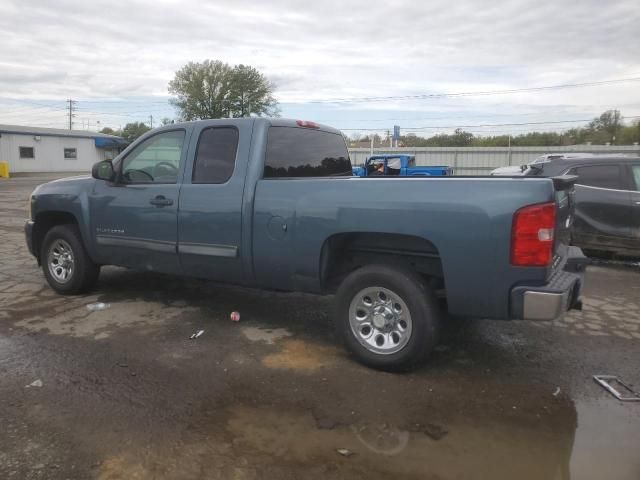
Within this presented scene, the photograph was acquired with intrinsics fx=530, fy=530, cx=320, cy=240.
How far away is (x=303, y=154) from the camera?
16.8 feet

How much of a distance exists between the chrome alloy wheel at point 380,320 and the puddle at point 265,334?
38.1 inches

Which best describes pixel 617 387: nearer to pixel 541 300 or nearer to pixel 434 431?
pixel 541 300

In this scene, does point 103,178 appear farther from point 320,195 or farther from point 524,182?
point 524,182

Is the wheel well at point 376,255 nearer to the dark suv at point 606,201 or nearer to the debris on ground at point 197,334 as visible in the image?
the debris on ground at point 197,334

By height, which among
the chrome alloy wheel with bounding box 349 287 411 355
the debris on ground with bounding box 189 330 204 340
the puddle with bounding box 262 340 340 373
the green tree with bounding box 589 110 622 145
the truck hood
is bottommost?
the puddle with bounding box 262 340 340 373

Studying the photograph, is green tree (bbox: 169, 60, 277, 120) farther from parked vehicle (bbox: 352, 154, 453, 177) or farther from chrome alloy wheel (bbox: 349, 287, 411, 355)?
chrome alloy wheel (bbox: 349, 287, 411, 355)

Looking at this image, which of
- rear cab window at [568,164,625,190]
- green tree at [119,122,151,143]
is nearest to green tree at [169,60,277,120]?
green tree at [119,122,151,143]

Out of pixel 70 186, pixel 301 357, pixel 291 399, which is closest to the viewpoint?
pixel 291 399

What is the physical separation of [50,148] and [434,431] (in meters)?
48.5

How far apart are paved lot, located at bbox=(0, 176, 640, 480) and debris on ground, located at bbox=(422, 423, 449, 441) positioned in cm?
1

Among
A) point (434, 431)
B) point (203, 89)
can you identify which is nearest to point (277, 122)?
point (434, 431)

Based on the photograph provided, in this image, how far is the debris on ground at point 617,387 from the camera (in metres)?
3.70

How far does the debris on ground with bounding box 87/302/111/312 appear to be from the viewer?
561 centimetres

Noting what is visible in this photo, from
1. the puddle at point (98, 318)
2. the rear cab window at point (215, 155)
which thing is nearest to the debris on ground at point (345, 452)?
the rear cab window at point (215, 155)
